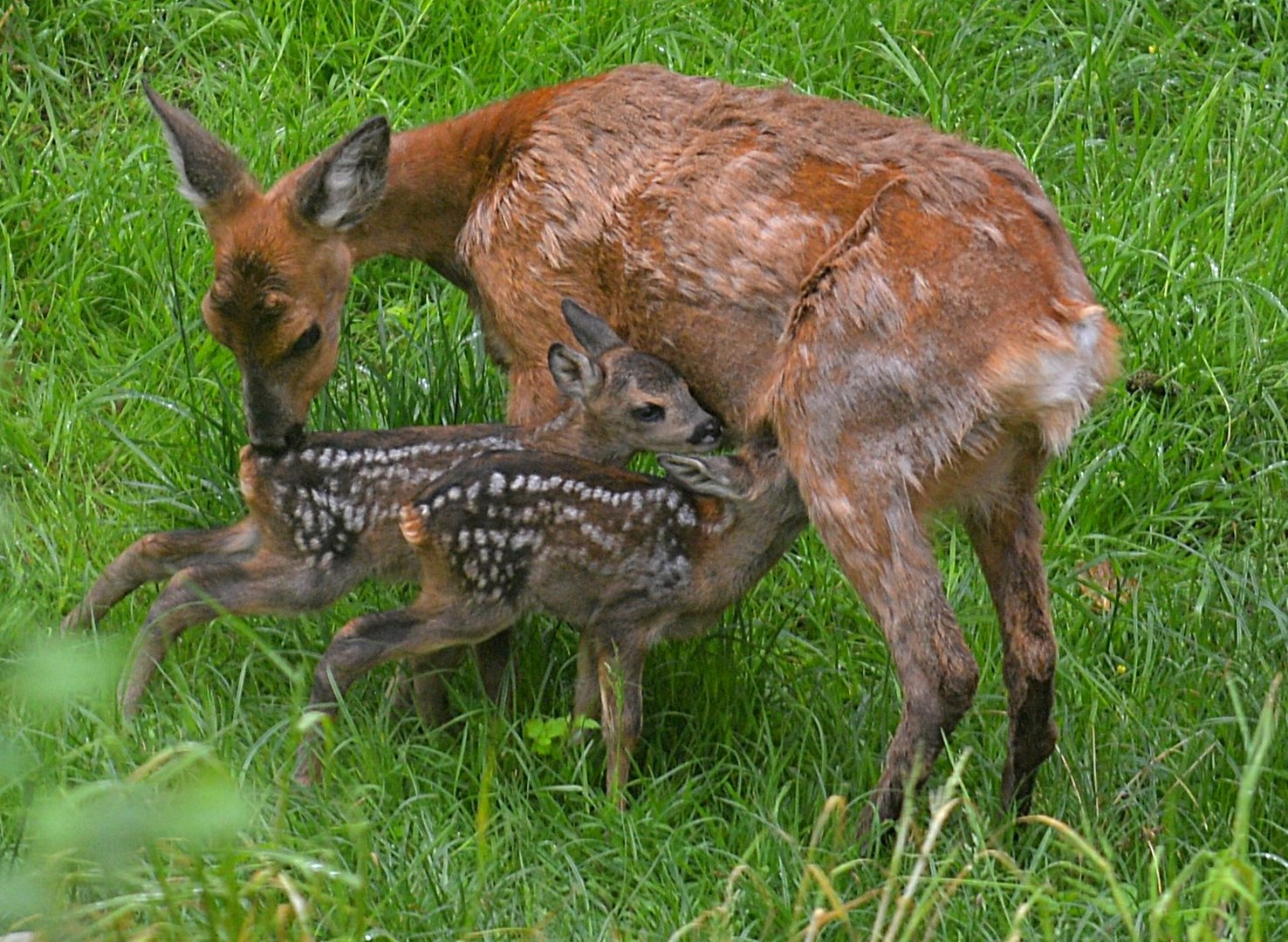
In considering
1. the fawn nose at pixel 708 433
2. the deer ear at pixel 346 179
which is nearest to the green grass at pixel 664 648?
the fawn nose at pixel 708 433

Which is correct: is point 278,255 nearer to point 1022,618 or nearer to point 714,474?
point 714,474

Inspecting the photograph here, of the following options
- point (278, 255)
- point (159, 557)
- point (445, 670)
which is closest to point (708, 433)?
point (445, 670)

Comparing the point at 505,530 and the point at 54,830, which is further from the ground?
the point at 54,830

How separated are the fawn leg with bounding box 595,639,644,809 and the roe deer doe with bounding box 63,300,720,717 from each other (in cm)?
45

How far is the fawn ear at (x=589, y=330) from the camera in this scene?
17.5 ft

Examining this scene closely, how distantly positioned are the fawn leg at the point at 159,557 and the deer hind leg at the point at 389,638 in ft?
1.58

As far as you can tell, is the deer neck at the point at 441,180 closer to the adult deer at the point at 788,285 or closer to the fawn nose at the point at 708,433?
the adult deer at the point at 788,285

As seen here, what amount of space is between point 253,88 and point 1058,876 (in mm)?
4292

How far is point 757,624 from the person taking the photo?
579 cm

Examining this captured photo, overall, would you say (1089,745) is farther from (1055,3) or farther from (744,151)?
(1055,3)

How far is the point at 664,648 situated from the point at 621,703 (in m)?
0.69

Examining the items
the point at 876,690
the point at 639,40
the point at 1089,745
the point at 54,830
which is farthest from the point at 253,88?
the point at 54,830

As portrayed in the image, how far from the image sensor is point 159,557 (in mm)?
5512

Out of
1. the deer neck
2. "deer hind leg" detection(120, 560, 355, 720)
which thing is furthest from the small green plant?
the deer neck
